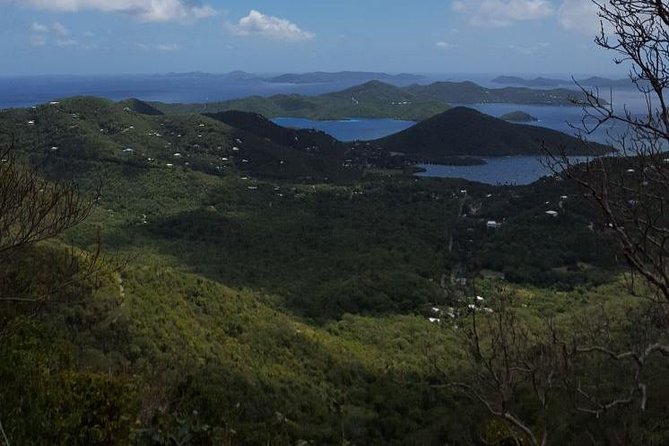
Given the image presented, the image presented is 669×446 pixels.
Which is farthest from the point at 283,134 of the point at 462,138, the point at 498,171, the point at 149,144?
the point at 498,171

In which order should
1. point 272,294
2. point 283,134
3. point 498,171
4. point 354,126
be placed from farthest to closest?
point 354,126, point 283,134, point 498,171, point 272,294

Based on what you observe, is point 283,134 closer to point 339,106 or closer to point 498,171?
point 498,171

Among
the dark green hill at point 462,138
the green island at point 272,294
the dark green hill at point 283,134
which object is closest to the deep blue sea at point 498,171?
the dark green hill at point 462,138

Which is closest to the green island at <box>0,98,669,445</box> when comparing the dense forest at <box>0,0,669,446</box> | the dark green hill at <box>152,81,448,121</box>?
the dense forest at <box>0,0,669,446</box>

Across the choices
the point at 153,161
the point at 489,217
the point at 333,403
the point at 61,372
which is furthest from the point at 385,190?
the point at 61,372

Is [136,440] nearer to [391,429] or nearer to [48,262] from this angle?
[48,262]

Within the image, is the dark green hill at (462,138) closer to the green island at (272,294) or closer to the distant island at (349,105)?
the green island at (272,294)
